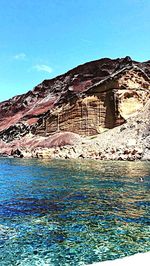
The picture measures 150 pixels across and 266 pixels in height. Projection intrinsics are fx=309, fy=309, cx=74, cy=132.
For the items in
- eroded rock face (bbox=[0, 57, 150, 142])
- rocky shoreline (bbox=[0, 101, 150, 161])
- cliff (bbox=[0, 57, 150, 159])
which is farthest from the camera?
eroded rock face (bbox=[0, 57, 150, 142])

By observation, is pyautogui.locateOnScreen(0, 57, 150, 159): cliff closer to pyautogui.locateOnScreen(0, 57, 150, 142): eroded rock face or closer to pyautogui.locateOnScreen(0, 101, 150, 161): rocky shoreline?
pyautogui.locateOnScreen(0, 57, 150, 142): eroded rock face

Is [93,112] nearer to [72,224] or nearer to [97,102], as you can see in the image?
[97,102]

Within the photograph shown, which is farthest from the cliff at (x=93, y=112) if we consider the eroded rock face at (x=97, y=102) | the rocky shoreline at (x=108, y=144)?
the rocky shoreline at (x=108, y=144)

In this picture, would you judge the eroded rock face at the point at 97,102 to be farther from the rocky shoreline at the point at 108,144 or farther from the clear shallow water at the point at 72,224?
the clear shallow water at the point at 72,224

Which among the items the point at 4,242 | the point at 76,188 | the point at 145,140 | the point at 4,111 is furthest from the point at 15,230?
the point at 4,111

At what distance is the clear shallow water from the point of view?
23.6 ft

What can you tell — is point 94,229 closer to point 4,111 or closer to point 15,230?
point 15,230

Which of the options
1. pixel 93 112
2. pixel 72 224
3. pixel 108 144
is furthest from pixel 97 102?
pixel 72 224

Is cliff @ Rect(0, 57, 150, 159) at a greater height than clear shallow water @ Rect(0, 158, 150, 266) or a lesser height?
greater

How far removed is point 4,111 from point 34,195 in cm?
9349

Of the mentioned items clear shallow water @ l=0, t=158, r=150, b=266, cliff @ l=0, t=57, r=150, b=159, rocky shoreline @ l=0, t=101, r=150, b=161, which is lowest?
clear shallow water @ l=0, t=158, r=150, b=266

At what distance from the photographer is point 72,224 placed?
9.72 meters

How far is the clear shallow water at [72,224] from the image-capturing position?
720 centimetres

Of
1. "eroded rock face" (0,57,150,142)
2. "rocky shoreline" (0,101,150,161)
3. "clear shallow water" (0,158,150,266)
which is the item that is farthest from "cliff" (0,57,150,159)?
"clear shallow water" (0,158,150,266)
